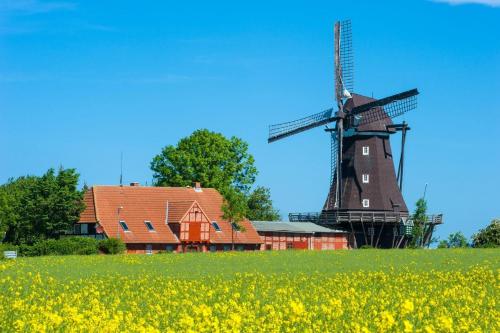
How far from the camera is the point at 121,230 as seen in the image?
261ft

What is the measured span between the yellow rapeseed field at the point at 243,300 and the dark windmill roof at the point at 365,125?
35662 millimetres

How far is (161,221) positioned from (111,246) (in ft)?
46.8

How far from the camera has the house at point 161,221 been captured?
80000 millimetres

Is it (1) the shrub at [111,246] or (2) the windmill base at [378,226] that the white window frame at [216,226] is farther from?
(1) the shrub at [111,246]

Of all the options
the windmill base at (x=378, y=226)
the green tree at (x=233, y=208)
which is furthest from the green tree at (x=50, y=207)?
the windmill base at (x=378, y=226)

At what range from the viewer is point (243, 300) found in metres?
25.2

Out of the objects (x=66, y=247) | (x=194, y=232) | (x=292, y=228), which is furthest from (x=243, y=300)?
(x=292, y=228)

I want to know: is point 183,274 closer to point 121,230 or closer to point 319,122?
point 121,230

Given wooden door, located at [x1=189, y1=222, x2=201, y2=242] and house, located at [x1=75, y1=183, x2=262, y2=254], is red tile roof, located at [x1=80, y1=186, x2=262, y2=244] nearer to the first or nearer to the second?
house, located at [x1=75, y1=183, x2=262, y2=254]

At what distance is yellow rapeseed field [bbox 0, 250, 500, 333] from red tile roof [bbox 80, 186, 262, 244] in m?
27.7

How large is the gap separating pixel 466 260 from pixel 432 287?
24.3m

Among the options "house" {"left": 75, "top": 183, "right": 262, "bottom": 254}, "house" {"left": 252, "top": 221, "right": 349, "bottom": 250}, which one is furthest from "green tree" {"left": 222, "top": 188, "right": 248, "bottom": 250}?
"house" {"left": 252, "top": 221, "right": 349, "bottom": 250}

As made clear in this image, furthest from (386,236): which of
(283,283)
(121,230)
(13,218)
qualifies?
(283,283)

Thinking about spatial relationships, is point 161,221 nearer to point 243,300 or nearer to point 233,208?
point 233,208
